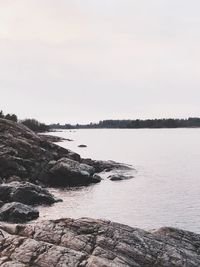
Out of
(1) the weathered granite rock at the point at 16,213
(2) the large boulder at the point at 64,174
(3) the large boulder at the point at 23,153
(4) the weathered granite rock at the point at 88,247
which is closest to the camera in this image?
(4) the weathered granite rock at the point at 88,247

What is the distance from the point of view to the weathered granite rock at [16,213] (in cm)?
3903

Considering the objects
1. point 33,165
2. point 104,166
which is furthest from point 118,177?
point 33,165

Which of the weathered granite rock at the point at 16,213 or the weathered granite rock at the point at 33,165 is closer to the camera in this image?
the weathered granite rock at the point at 16,213

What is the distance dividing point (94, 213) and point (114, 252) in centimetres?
2503

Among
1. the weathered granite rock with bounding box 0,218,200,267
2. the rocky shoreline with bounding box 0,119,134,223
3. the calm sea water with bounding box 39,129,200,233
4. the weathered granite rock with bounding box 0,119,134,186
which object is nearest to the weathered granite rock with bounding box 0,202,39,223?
the calm sea water with bounding box 39,129,200,233

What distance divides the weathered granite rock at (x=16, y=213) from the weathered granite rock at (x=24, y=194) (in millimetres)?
5809

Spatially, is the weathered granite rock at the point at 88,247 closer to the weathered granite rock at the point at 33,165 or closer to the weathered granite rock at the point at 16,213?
the weathered granite rock at the point at 16,213

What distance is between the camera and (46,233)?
898 inches

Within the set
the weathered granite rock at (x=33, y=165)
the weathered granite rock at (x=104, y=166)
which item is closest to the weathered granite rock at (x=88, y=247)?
the weathered granite rock at (x=33, y=165)

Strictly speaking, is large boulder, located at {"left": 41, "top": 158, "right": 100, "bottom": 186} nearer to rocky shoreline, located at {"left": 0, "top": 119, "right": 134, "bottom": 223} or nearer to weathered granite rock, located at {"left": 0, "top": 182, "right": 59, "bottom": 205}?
rocky shoreline, located at {"left": 0, "top": 119, "right": 134, "bottom": 223}

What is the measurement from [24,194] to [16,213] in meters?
8.07

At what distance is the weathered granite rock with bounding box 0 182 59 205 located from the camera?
46938mm

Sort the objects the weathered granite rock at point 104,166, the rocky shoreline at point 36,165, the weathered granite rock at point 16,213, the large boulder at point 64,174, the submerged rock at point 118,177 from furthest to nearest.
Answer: the weathered granite rock at point 104,166
the submerged rock at point 118,177
the large boulder at point 64,174
the rocky shoreline at point 36,165
the weathered granite rock at point 16,213

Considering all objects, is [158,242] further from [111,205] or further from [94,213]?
[111,205]
